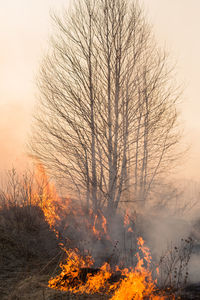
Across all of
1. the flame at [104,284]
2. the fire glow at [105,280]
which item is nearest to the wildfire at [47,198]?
the fire glow at [105,280]

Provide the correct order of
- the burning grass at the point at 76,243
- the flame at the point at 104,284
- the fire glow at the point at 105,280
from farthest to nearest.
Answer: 1. the burning grass at the point at 76,243
2. the fire glow at the point at 105,280
3. the flame at the point at 104,284

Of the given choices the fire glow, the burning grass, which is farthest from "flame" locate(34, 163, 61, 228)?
the fire glow

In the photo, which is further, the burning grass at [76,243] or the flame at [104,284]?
the burning grass at [76,243]

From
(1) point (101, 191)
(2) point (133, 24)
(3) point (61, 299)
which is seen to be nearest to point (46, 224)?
(1) point (101, 191)

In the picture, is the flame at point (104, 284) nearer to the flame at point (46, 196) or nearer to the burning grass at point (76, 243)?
the burning grass at point (76, 243)

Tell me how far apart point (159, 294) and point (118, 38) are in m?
7.49

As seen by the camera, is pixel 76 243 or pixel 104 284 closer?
pixel 104 284

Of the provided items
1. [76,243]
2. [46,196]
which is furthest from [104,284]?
[46,196]

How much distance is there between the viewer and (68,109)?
9008 mm

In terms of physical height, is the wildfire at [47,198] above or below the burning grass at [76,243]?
above

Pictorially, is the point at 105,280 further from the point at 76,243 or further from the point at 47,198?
the point at 47,198

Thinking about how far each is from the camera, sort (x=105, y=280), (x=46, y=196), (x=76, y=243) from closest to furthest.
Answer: (x=105, y=280)
(x=76, y=243)
(x=46, y=196)

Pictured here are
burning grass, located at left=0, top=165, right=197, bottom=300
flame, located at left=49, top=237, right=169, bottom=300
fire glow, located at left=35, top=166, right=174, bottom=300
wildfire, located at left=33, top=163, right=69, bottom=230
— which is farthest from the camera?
wildfire, located at left=33, top=163, right=69, bottom=230

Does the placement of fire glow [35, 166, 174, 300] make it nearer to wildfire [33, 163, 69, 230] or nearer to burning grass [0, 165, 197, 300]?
burning grass [0, 165, 197, 300]
